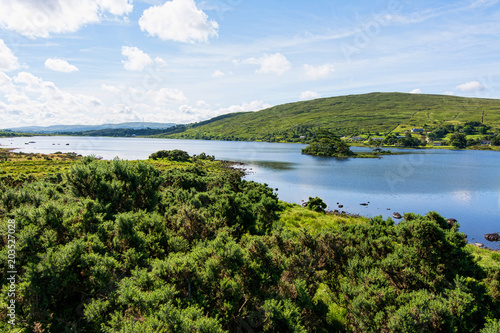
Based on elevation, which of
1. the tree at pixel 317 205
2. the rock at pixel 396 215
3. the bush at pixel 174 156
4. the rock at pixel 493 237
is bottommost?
the rock at pixel 493 237

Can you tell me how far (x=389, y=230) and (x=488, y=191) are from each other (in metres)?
83.2

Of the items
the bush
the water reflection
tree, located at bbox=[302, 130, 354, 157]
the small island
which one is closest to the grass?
the water reflection

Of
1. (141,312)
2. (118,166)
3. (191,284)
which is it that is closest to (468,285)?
(191,284)

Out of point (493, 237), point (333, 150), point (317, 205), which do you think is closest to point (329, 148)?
point (333, 150)

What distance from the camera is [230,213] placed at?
22875mm

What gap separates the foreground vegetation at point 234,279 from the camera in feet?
34.6

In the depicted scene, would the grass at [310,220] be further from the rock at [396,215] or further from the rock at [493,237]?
the rock at [493,237]

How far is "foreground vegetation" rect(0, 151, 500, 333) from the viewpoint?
34.6ft

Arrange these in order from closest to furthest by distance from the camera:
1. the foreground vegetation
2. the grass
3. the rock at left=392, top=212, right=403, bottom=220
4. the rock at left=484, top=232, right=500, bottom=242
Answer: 1. the foreground vegetation
2. the grass
3. the rock at left=484, top=232, right=500, bottom=242
4. the rock at left=392, top=212, right=403, bottom=220

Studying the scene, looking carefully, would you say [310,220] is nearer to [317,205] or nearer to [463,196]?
[317,205]

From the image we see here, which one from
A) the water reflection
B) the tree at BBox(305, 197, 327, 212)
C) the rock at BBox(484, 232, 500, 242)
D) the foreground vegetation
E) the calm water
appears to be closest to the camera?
the foreground vegetation

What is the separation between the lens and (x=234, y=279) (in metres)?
12.4

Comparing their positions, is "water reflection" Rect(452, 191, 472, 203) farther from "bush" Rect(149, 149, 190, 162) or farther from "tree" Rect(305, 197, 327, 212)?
"bush" Rect(149, 149, 190, 162)

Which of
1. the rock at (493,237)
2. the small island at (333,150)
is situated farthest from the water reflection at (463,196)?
the small island at (333,150)
